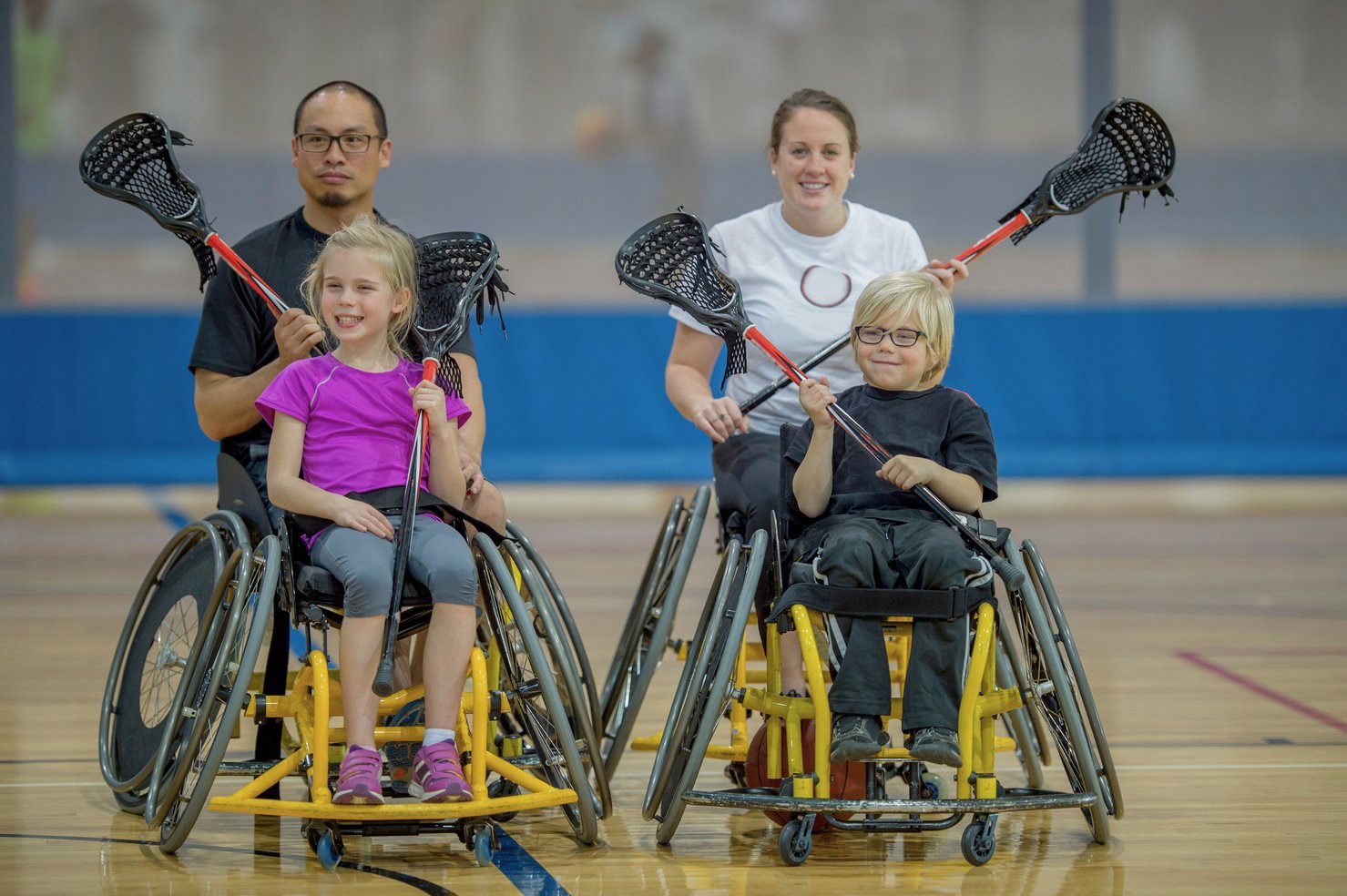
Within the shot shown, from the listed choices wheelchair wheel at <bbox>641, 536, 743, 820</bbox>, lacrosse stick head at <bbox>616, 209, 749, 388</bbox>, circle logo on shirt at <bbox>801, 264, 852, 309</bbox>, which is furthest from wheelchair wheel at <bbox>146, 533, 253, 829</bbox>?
circle logo on shirt at <bbox>801, 264, 852, 309</bbox>

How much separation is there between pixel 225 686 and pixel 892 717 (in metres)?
1.13

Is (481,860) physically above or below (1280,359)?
below

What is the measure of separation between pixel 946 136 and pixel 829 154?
6282 mm

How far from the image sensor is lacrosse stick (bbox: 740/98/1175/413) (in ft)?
11.3

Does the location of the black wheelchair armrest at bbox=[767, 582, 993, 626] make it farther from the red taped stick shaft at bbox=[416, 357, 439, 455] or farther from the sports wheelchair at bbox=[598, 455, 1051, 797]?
the red taped stick shaft at bbox=[416, 357, 439, 455]

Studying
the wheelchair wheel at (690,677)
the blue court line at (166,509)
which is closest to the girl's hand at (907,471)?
the wheelchair wheel at (690,677)

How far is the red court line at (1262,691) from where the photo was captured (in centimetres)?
402

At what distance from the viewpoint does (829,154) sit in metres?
3.57

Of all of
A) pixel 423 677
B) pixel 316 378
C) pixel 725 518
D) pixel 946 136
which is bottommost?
pixel 423 677

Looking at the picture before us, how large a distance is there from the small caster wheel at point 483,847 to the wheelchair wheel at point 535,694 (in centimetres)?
15

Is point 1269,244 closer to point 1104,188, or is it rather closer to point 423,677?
point 1104,188

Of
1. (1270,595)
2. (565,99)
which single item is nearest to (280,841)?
(1270,595)

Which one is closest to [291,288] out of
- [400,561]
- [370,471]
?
[370,471]

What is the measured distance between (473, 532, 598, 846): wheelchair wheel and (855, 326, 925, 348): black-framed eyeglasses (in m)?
0.79
